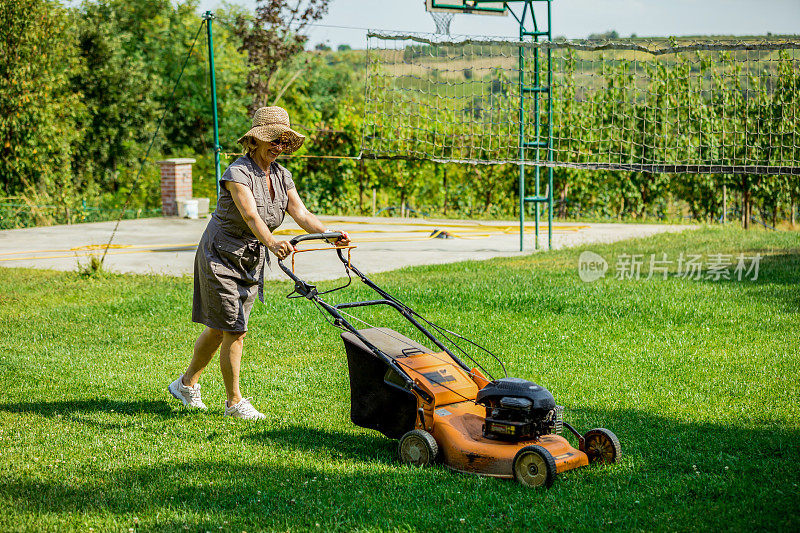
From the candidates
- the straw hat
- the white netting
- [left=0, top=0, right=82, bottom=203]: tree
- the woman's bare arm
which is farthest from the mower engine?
[left=0, top=0, right=82, bottom=203]: tree

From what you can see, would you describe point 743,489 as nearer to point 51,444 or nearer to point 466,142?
point 51,444

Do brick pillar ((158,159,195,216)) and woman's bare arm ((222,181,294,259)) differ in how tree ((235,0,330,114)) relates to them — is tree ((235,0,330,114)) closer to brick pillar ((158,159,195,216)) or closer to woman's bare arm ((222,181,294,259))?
brick pillar ((158,159,195,216))

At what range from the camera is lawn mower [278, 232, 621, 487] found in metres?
4.00

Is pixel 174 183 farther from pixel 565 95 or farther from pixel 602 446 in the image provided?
pixel 602 446

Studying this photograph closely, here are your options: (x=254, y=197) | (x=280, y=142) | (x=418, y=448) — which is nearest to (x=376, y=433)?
(x=418, y=448)

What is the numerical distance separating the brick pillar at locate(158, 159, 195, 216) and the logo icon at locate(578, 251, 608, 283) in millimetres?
10366

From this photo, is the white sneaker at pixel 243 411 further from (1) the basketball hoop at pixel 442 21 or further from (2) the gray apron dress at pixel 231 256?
(1) the basketball hoop at pixel 442 21

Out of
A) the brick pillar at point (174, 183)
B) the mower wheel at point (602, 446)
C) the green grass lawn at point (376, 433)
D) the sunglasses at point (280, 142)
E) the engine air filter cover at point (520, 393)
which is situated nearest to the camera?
the green grass lawn at point (376, 433)

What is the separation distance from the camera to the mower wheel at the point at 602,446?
4164mm

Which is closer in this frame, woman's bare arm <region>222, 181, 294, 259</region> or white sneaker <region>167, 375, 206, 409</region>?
woman's bare arm <region>222, 181, 294, 259</region>

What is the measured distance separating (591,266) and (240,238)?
690 centimetres

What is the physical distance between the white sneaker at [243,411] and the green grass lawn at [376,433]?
3.3 inches

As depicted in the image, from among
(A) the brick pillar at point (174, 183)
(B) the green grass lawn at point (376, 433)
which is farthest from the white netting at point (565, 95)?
(A) the brick pillar at point (174, 183)

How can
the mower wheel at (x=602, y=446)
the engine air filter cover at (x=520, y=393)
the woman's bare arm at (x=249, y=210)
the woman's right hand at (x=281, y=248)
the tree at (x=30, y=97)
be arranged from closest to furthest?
the engine air filter cover at (x=520, y=393) → the mower wheel at (x=602, y=446) → the woman's right hand at (x=281, y=248) → the woman's bare arm at (x=249, y=210) → the tree at (x=30, y=97)
